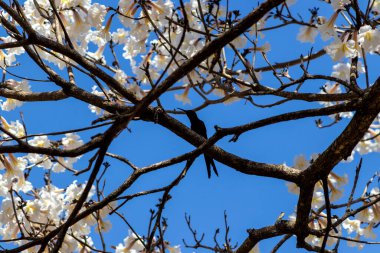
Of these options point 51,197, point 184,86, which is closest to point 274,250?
point 184,86

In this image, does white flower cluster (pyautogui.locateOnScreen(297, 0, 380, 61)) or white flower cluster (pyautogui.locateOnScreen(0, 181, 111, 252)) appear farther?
white flower cluster (pyautogui.locateOnScreen(0, 181, 111, 252))

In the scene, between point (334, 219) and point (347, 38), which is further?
point (334, 219)

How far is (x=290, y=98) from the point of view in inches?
152

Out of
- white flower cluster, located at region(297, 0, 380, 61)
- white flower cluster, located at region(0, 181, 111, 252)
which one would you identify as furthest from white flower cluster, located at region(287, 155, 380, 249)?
white flower cluster, located at region(0, 181, 111, 252)

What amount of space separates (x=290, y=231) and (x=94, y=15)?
2.48 meters

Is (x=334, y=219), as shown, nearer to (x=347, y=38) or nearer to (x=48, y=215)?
(x=347, y=38)

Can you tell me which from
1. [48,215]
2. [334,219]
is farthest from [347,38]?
[48,215]

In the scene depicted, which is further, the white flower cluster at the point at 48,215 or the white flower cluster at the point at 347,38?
the white flower cluster at the point at 48,215

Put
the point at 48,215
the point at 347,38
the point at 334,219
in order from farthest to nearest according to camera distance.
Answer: the point at 48,215, the point at 334,219, the point at 347,38

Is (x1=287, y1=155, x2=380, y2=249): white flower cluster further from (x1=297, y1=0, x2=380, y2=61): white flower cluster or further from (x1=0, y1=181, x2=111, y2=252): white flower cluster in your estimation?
(x1=0, y1=181, x2=111, y2=252): white flower cluster

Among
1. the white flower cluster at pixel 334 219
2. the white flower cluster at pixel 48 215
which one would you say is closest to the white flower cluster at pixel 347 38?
the white flower cluster at pixel 334 219

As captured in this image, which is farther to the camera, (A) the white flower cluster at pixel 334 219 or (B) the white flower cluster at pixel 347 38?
(A) the white flower cluster at pixel 334 219

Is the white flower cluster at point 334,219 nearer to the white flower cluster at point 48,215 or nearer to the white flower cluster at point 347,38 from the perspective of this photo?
the white flower cluster at point 347,38

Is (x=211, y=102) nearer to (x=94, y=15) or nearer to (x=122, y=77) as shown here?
(x=94, y=15)
